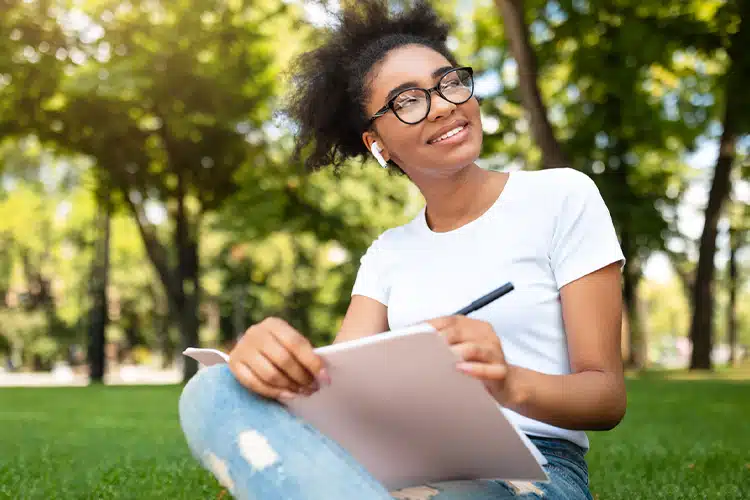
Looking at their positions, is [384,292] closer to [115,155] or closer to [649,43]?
[649,43]

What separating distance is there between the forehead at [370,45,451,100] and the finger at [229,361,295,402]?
122 cm

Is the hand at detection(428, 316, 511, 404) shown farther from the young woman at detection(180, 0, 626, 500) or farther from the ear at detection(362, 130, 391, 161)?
the ear at detection(362, 130, 391, 161)

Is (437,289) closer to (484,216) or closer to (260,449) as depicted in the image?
(484,216)

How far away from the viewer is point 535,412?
1805mm

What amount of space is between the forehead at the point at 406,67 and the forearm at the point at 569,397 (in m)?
1.04

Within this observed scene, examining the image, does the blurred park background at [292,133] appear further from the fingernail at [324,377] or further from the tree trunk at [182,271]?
the fingernail at [324,377]

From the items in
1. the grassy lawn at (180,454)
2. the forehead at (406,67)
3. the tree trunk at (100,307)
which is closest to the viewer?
the forehead at (406,67)

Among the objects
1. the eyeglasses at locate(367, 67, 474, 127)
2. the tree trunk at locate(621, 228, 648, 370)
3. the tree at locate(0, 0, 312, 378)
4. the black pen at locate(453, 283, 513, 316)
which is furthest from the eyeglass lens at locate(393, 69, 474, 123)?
the tree at locate(0, 0, 312, 378)

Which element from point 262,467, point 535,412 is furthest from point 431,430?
point 262,467

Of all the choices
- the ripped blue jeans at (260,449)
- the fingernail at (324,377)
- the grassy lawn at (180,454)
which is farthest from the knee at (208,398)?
the grassy lawn at (180,454)

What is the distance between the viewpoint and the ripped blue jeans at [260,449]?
4.93ft

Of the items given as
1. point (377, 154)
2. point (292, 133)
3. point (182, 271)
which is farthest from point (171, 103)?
point (377, 154)

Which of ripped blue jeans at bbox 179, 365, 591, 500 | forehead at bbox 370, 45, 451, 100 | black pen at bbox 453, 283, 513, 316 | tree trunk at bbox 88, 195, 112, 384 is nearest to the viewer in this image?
ripped blue jeans at bbox 179, 365, 591, 500

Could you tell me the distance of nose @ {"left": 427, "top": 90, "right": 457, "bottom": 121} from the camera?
250 cm
